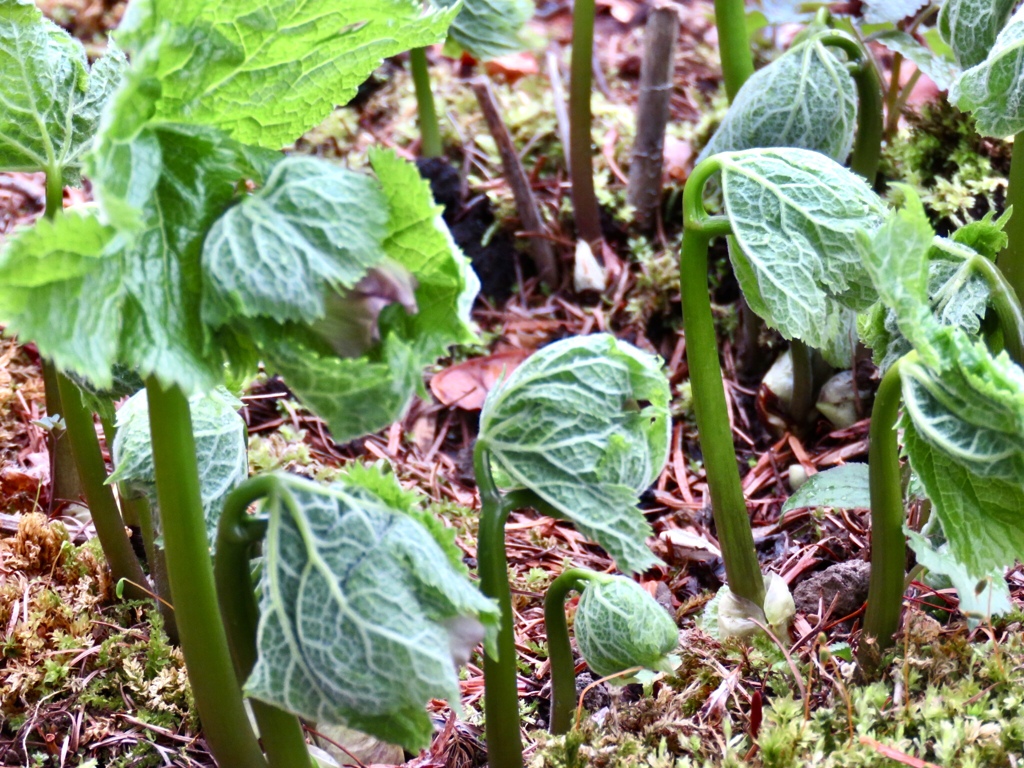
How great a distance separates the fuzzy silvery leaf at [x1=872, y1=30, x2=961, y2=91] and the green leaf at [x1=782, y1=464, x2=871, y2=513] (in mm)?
986

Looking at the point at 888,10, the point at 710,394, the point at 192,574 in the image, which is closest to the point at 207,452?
the point at 192,574

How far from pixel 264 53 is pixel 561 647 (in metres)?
0.87

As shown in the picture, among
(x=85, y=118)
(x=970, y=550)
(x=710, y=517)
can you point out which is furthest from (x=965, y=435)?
(x=85, y=118)

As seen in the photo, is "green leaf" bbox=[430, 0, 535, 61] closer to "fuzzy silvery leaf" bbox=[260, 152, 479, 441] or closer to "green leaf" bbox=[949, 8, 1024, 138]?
"green leaf" bbox=[949, 8, 1024, 138]

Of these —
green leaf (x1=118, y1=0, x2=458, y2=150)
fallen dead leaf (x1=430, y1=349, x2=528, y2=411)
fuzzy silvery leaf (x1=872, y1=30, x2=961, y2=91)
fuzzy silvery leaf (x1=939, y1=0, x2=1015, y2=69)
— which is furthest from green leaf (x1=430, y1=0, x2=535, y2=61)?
green leaf (x1=118, y1=0, x2=458, y2=150)

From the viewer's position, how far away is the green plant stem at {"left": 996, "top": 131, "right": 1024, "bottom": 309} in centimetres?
178

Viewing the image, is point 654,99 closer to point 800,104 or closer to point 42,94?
point 800,104

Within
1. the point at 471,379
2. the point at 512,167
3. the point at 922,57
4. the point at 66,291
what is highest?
the point at 66,291

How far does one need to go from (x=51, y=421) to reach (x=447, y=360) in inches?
45.1

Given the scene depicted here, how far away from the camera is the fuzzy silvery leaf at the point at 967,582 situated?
128 centimetres

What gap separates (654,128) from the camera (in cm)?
270

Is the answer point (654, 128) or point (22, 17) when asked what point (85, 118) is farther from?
point (654, 128)

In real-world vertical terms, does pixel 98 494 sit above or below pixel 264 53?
below

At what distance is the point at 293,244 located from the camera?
3.16 feet
